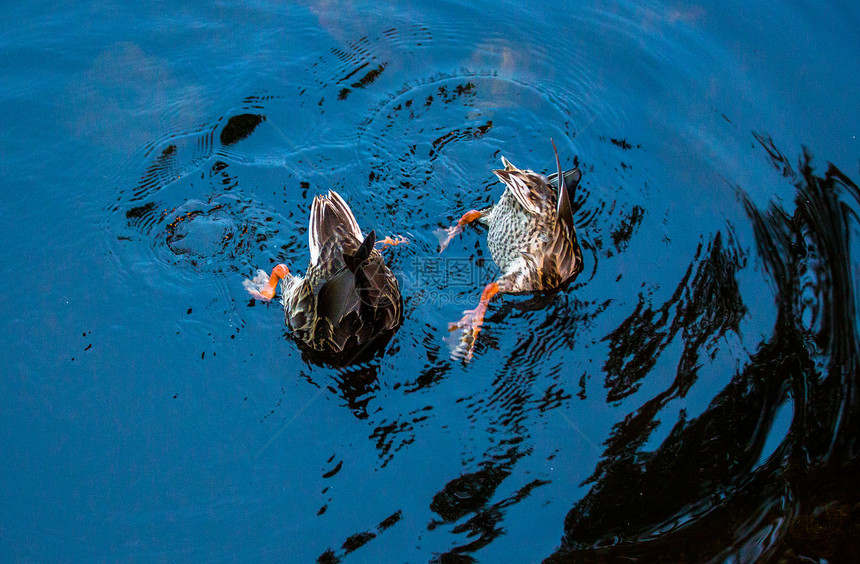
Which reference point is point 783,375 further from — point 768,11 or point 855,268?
point 768,11

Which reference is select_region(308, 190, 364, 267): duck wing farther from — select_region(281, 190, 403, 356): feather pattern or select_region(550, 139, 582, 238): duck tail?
select_region(550, 139, 582, 238): duck tail

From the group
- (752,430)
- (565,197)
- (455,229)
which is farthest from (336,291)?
(752,430)

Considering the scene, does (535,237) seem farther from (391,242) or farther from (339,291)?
(339,291)

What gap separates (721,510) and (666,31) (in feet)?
17.8

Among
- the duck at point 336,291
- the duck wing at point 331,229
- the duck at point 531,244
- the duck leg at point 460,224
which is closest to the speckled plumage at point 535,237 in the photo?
the duck at point 531,244

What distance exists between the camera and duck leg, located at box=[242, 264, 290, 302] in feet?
17.0

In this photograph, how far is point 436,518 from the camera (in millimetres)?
4137

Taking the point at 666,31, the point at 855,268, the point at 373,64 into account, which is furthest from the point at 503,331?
the point at 666,31

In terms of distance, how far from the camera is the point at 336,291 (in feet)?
14.8

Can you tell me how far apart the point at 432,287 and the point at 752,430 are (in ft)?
8.76

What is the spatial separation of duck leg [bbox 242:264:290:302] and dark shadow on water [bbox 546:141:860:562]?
278cm

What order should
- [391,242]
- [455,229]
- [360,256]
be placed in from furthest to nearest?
[455,229], [391,242], [360,256]

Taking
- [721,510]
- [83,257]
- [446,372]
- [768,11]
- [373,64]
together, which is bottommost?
[721,510]

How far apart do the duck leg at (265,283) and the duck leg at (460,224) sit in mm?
1438
